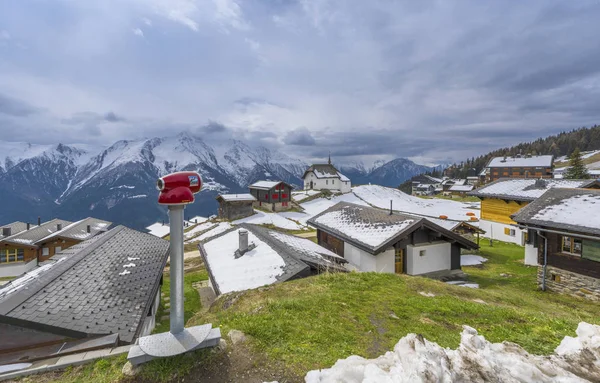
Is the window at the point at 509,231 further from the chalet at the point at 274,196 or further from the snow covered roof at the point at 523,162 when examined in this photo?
the snow covered roof at the point at 523,162

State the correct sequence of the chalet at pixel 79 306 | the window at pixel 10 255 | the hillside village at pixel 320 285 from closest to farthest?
the hillside village at pixel 320 285, the chalet at pixel 79 306, the window at pixel 10 255

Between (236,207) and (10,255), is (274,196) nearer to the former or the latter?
(236,207)

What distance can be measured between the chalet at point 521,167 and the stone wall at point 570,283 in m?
79.5

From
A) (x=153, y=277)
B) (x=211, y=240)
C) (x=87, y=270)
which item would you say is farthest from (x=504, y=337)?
(x=211, y=240)

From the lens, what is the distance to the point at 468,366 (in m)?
3.25

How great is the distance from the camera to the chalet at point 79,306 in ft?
23.1

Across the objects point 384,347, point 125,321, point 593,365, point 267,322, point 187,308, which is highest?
point 593,365

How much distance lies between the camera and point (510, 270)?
833 inches

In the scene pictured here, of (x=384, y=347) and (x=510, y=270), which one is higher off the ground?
(x=384, y=347)

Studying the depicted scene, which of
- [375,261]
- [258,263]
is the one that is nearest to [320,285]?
[258,263]

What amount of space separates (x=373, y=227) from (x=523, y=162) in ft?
324

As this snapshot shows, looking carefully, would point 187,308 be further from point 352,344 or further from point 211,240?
point 352,344

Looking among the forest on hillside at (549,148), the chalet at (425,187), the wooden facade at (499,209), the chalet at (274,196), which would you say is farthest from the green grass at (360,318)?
the forest on hillside at (549,148)

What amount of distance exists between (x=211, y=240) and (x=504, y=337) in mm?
18494
